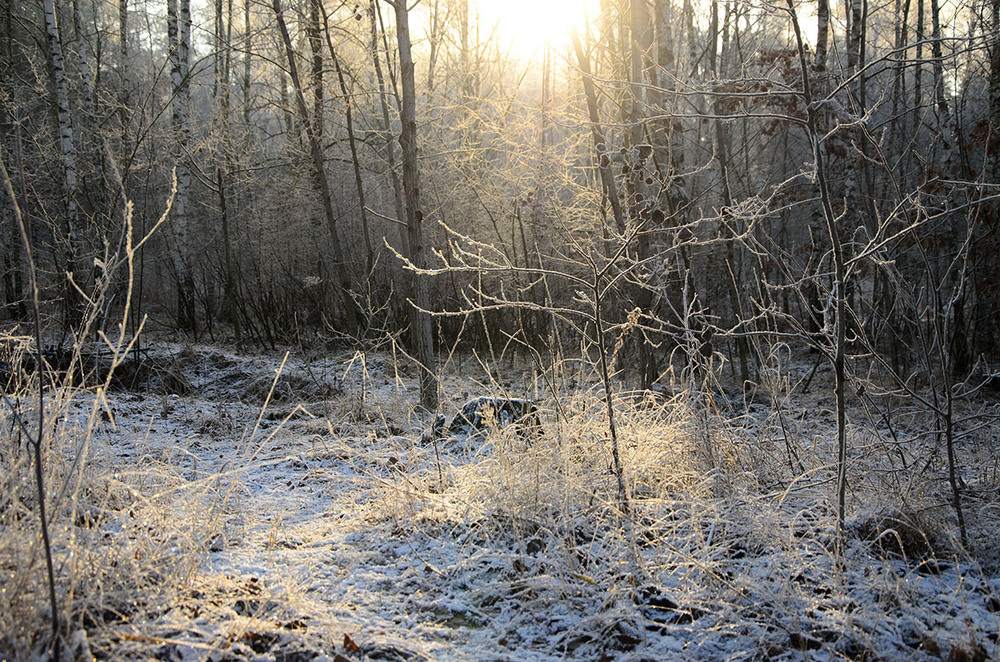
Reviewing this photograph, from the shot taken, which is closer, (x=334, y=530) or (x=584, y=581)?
(x=584, y=581)

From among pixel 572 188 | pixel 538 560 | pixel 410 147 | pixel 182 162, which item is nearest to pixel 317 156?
pixel 182 162

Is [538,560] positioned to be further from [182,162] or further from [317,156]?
[182,162]

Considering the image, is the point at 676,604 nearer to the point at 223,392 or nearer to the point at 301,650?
the point at 301,650

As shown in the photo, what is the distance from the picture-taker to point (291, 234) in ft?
43.2

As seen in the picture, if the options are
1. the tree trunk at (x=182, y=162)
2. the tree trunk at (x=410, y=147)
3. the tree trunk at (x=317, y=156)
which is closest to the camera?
the tree trunk at (x=410, y=147)

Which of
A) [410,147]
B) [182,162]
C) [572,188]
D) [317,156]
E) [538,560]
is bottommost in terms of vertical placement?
[538,560]

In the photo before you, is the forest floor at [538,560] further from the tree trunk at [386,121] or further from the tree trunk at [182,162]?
the tree trunk at [182,162]

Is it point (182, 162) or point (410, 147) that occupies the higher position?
point (182, 162)

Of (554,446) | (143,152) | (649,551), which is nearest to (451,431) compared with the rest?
(554,446)

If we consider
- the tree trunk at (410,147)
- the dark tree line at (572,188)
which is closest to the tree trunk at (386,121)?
the dark tree line at (572,188)

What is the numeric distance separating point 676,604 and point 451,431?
277 cm

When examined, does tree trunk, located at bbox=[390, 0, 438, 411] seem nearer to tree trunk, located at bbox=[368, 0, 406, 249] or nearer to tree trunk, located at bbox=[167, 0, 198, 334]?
tree trunk, located at bbox=[368, 0, 406, 249]

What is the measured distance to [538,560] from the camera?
7.05 ft

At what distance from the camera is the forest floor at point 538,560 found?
5.38 feet
